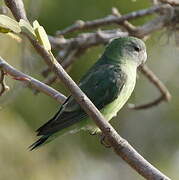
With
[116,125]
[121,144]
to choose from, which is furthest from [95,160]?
[121,144]

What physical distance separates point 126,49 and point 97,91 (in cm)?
64

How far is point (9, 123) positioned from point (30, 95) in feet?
1.77

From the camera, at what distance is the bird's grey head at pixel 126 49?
504 centimetres

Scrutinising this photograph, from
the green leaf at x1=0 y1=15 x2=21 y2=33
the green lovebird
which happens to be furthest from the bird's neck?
the green leaf at x1=0 y1=15 x2=21 y2=33

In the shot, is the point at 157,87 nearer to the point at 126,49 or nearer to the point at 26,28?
the point at 126,49

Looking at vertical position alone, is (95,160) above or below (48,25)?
below

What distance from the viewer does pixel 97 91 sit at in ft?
15.2

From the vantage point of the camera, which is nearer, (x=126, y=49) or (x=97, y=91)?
(x=97, y=91)

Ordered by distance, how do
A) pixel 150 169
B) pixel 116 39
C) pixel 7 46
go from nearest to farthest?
pixel 150 169, pixel 116 39, pixel 7 46

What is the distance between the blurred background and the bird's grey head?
251 mm

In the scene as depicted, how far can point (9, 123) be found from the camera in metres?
6.48

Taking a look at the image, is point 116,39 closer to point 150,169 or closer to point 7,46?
point 7,46

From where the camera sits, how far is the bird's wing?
4.36 m

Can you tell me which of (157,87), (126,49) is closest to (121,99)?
(157,87)
